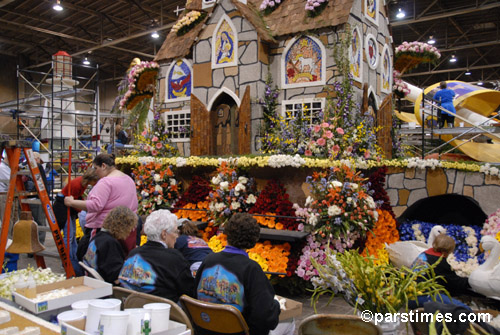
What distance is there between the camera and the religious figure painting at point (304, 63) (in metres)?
6.54

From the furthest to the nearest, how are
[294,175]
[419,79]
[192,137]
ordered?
[419,79]
[192,137]
[294,175]

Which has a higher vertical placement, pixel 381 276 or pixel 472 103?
pixel 472 103

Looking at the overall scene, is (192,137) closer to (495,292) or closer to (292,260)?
(292,260)

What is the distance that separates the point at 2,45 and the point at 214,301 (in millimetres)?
21222

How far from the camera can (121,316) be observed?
1843 millimetres

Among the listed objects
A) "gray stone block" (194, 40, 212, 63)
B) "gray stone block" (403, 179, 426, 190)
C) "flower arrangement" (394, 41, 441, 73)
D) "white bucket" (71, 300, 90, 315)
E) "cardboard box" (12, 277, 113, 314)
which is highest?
"flower arrangement" (394, 41, 441, 73)

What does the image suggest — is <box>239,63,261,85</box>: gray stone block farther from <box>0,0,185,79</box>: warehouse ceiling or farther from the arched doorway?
<box>0,0,185,79</box>: warehouse ceiling

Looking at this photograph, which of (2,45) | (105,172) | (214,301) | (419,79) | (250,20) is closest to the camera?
(214,301)

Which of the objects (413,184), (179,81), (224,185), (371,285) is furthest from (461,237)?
(179,81)

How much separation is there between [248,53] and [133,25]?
33.7 ft

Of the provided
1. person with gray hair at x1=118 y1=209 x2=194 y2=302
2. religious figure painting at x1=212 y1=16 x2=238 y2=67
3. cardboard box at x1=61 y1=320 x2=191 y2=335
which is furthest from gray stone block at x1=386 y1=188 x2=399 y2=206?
cardboard box at x1=61 y1=320 x2=191 y2=335

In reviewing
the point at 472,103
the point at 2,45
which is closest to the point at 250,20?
the point at 472,103

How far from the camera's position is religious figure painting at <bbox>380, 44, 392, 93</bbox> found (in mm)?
7887

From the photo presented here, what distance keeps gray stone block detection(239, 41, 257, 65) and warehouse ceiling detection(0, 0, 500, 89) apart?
24.8ft
